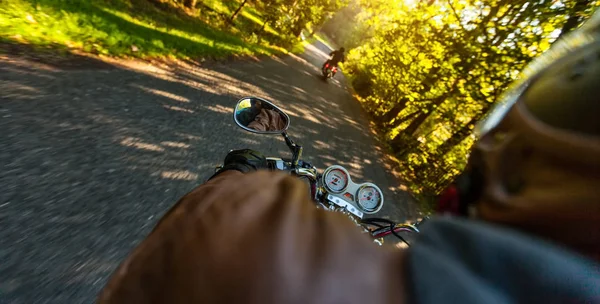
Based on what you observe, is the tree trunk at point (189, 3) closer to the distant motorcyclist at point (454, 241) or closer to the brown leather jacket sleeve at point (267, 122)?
the brown leather jacket sleeve at point (267, 122)

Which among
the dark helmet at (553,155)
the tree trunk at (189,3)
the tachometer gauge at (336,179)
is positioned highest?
the dark helmet at (553,155)

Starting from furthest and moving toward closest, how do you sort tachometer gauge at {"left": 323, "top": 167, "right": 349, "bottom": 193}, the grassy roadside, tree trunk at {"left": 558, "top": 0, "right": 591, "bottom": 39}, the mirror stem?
tree trunk at {"left": 558, "top": 0, "right": 591, "bottom": 39}
the grassy roadside
tachometer gauge at {"left": 323, "top": 167, "right": 349, "bottom": 193}
the mirror stem

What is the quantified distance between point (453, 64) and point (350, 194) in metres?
7.35

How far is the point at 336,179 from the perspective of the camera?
82.0 inches

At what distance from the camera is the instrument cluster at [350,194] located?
196 cm

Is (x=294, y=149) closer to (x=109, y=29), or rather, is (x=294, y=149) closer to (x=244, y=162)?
(x=244, y=162)

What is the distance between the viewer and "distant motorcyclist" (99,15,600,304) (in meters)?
0.45

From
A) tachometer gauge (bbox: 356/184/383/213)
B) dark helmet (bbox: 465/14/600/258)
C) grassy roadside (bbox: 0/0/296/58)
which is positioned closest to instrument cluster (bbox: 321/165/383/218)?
tachometer gauge (bbox: 356/184/383/213)

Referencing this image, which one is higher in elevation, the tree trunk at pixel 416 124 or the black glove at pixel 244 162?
the black glove at pixel 244 162

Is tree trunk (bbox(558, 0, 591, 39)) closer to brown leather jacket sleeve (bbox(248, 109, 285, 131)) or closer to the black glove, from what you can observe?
brown leather jacket sleeve (bbox(248, 109, 285, 131))

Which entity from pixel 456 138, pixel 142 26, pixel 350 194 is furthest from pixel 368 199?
pixel 142 26

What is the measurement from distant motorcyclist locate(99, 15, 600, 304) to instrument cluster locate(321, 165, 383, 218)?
1.28 metres

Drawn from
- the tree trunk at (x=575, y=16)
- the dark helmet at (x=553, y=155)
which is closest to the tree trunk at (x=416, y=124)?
the tree trunk at (x=575, y=16)

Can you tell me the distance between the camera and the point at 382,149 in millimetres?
9867
